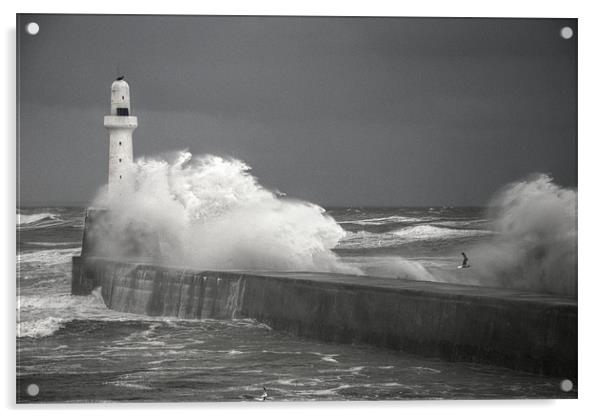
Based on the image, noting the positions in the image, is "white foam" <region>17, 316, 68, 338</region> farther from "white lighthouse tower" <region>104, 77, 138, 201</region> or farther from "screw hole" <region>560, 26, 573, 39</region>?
"screw hole" <region>560, 26, 573, 39</region>

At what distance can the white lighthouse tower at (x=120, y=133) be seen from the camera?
694cm

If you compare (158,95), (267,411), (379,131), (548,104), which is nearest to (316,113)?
(379,131)

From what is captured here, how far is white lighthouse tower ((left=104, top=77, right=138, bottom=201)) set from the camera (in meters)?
6.94

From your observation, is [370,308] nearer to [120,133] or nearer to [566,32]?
[120,133]

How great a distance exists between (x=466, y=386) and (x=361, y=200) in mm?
1465

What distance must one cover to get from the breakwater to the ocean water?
114 millimetres

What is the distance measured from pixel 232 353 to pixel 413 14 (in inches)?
101

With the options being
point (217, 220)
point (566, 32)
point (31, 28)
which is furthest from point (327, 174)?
point (31, 28)

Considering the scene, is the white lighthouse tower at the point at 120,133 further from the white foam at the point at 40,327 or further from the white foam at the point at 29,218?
the white foam at the point at 40,327

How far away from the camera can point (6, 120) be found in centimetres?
654

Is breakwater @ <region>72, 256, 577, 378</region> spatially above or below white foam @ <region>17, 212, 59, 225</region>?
below

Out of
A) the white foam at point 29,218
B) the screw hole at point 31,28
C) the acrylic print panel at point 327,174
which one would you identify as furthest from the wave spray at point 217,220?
the screw hole at point 31,28

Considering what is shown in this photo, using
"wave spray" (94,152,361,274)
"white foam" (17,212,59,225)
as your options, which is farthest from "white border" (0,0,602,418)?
"wave spray" (94,152,361,274)

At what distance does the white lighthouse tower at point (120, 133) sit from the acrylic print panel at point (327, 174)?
12 millimetres
